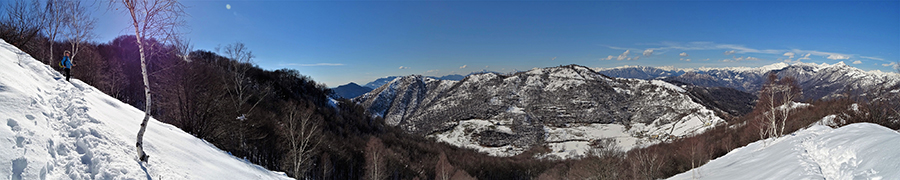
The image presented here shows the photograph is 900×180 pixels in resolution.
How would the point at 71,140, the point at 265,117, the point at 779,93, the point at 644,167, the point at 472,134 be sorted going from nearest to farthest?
1. the point at 71,140
2. the point at 644,167
3. the point at 779,93
4. the point at 265,117
5. the point at 472,134

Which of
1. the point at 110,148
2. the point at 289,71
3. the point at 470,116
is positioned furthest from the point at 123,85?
the point at 470,116

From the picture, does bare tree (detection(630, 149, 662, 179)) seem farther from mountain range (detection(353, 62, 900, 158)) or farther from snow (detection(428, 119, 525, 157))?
snow (detection(428, 119, 525, 157))

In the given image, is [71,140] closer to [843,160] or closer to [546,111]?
[843,160]

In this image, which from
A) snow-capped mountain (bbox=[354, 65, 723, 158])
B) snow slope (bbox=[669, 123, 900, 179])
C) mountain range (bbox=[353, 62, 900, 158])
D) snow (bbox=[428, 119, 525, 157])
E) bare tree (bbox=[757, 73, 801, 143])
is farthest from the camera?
snow (bbox=[428, 119, 525, 157])

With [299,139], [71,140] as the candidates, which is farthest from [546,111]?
[71,140]

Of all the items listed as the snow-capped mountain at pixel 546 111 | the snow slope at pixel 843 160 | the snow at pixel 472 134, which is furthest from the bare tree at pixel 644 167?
the snow at pixel 472 134

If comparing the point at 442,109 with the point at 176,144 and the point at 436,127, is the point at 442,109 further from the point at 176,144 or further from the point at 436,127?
the point at 176,144

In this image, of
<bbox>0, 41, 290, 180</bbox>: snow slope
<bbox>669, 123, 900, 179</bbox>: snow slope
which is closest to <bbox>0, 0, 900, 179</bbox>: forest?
<bbox>0, 41, 290, 180</bbox>: snow slope
